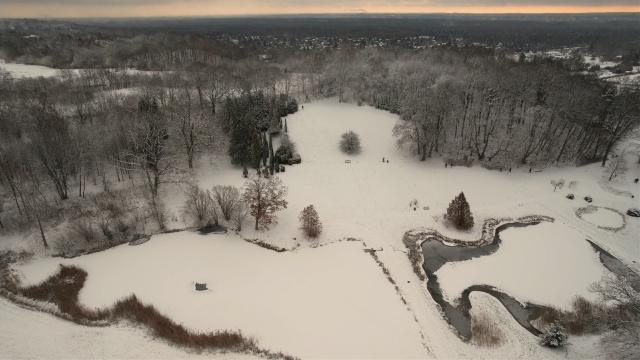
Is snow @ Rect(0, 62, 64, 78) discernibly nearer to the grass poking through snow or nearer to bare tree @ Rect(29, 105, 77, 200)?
bare tree @ Rect(29, 105, 77, 200)

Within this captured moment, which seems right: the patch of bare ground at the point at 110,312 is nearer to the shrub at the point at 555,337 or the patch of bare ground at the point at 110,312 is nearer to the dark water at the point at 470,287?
the dark water at the point at 470,287

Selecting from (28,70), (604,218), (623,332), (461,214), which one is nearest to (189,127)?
(461,214)

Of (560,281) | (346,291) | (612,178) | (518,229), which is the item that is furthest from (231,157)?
(612,178)

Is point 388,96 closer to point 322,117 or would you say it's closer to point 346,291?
point 322,117

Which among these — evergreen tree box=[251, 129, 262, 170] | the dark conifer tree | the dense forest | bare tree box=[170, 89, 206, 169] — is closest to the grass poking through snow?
the dense forest

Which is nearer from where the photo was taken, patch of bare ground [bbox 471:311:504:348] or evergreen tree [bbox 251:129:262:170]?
patch of bare ground [bbox 471:311:504:348]

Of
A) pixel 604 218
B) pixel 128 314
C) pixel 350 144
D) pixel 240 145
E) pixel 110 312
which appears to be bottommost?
pixel 110 312

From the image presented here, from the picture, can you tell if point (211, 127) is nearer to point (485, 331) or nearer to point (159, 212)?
point (159, 212)
